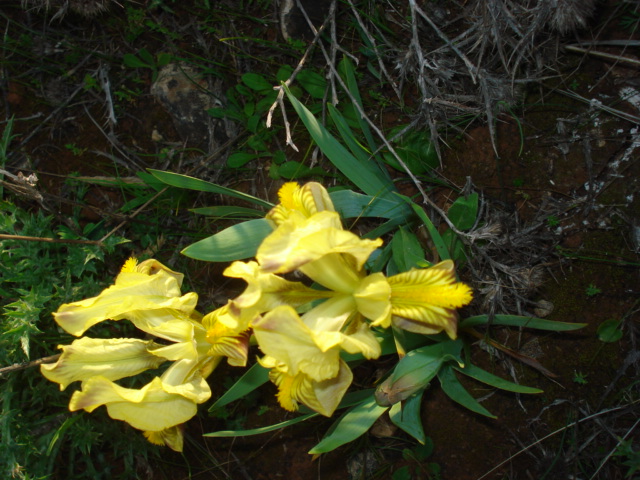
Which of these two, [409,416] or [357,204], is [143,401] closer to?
[409,416]

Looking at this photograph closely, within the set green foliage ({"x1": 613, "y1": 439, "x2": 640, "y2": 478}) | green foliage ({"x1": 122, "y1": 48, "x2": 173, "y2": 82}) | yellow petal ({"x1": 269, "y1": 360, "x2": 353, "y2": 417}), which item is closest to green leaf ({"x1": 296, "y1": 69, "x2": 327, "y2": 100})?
green foliage ({"x1": 122, "y1": 48, "x2": 173, "y2": 82})

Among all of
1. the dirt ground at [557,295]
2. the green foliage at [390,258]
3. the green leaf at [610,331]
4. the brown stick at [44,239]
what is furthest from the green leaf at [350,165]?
the brown stick at [44,239]

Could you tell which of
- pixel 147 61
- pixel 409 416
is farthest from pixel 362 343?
pixel 147 61

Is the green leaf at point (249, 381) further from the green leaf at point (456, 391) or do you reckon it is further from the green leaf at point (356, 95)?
the green leaf at point (356, 95)

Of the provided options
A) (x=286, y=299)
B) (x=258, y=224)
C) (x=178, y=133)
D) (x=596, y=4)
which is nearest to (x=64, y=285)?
(x=178, y=133)

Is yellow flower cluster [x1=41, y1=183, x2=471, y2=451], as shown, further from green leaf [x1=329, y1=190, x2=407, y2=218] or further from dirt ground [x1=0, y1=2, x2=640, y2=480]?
dirt ground [x1=0, y1=2, x2=640, y2=480]

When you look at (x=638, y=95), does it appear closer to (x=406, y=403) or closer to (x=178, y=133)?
(x=406, y=403)
